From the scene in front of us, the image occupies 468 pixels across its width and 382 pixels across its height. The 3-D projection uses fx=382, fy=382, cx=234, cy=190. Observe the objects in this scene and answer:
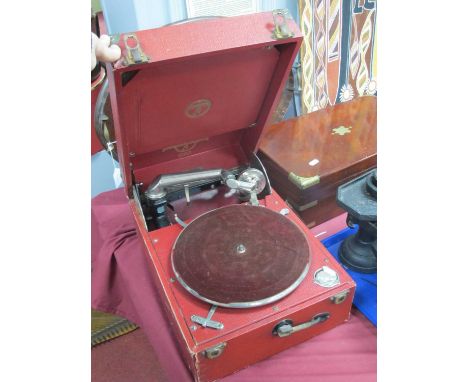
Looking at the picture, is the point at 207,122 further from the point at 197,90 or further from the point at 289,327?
the point at 289,327

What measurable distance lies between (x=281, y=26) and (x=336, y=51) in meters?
1.13

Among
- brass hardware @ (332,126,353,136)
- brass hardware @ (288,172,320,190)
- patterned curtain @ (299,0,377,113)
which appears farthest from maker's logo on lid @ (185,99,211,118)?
patterned curtain @ (299,0,377,113)

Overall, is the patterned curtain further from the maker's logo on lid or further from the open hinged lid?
the maker's logo on lid

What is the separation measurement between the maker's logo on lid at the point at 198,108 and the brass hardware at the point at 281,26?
26 centimetres

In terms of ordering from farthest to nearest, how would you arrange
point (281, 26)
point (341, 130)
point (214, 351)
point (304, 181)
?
point (341, 130) < point (304, 181) < point (281, 26) < point (214, 351)

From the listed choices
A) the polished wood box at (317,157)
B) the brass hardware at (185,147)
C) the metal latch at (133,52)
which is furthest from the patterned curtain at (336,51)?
the metal latch at (133,52)

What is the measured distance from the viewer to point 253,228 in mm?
1015

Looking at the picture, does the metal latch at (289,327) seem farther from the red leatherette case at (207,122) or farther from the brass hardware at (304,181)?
the brass hardware at (304,181)

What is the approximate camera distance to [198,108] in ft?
3.49

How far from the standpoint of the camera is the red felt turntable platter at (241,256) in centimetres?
85

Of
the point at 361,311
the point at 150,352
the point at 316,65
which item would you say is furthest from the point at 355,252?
the point at 316,65

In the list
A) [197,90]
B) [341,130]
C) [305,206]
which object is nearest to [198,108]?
[197,90]

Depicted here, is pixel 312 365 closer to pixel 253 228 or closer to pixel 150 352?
pixel 253 228

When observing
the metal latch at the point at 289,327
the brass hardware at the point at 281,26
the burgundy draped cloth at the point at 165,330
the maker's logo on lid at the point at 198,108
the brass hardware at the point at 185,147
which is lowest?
the burgundy draped cloth at the point at 165,330
